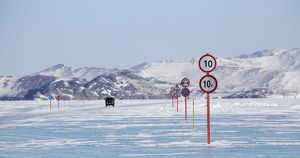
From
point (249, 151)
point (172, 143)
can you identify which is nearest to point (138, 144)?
point (172, 143)

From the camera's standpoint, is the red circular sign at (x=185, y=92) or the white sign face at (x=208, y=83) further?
the red circular sign at (x=185, y=92)

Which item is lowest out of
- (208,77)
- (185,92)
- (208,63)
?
(185,92)

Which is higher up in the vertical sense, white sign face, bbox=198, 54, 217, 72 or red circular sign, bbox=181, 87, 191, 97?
white sign face, bbox=198, 54, 217, 72

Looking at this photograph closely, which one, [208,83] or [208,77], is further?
[208,77]

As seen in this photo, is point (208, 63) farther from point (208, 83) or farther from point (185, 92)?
point (185, 92)

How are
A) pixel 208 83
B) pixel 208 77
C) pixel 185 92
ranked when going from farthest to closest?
pixel 185 92 → pixel 208 77 → pixel 208 83

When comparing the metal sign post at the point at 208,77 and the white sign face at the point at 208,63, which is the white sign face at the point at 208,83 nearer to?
the metal sign post at the point at 208,77

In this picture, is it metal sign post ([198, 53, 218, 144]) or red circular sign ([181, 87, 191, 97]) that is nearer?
metal sign post ([198, 53, 218, 144])

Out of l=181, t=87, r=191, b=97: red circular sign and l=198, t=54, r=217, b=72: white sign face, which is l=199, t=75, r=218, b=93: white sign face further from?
l=181, t=87, r=191, b=97: red circular sign

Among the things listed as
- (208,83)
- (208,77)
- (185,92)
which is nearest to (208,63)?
(208,77)

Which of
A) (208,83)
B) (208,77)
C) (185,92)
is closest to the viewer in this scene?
(208,83)

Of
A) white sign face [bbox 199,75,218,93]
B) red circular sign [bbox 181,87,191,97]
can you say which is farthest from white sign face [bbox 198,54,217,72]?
red circular sign [bbox 181,87,191,97]

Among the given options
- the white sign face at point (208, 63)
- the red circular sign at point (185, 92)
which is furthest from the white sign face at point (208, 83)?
the red circular sign at point (185, 92)

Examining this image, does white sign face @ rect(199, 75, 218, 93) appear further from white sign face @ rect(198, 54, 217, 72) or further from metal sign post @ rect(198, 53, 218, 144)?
white sign face @ rect(198, 54, 217, 72)
